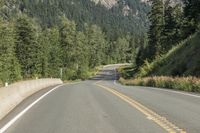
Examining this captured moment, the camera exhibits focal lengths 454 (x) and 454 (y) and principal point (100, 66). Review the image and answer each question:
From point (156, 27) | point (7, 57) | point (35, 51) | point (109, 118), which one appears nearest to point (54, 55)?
point (35, 51)

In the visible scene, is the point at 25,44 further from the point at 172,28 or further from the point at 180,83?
the point at 180,83

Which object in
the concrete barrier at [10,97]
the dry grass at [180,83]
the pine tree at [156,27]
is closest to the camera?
the concrete barrier at [10,97]

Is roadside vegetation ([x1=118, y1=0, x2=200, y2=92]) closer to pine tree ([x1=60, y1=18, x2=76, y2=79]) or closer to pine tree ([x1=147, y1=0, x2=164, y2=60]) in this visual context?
pine tree ([x1=147, y1=0, x2=164, y2=60])

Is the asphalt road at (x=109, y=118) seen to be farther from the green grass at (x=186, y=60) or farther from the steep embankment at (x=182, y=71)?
the green grass at (x=186, y=60)

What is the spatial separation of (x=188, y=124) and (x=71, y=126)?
310cm

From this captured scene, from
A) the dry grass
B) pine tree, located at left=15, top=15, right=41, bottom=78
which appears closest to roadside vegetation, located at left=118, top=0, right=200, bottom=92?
the dry grass

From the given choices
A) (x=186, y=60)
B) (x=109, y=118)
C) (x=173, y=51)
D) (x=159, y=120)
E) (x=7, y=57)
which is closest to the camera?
(x=159, y=120)

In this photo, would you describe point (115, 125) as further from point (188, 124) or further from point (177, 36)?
point (177, 36)

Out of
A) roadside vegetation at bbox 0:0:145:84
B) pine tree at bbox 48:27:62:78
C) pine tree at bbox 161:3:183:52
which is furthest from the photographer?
pine tree at bbox 48:27:62:78

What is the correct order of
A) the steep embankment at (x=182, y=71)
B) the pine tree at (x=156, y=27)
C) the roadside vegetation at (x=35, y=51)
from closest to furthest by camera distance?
the steep embankment at (x=182, y=71) → the roadside vegetation at (x=35, y=51) → the pine tree at (x=156, y=27)

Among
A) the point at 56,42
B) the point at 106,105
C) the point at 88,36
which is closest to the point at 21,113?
the point at 106,105

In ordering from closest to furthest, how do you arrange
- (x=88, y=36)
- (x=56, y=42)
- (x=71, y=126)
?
(x=71, y=126) < (x=56, y=42) < (x=88, y=36)

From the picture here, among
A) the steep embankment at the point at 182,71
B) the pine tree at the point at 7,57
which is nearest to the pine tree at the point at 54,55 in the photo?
the pine tree at the point at 7,57

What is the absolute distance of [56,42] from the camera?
419ft
